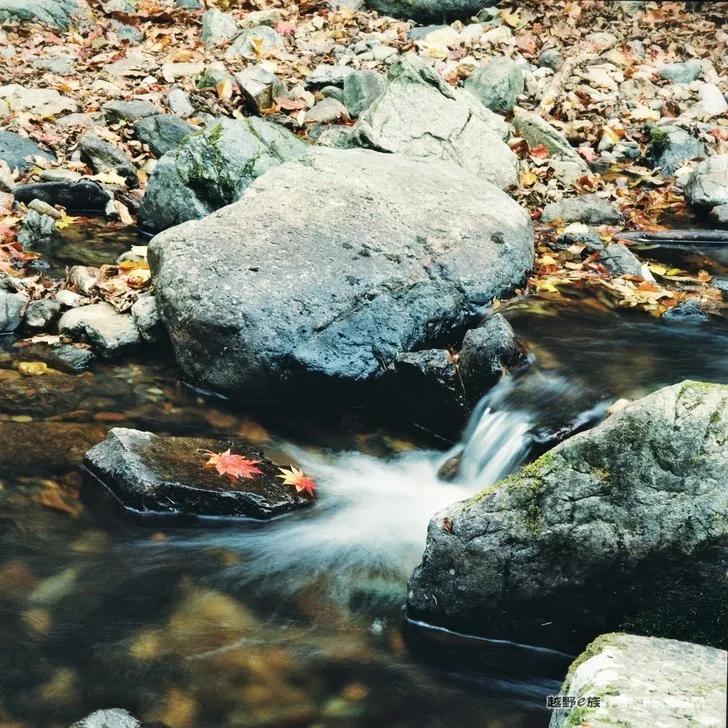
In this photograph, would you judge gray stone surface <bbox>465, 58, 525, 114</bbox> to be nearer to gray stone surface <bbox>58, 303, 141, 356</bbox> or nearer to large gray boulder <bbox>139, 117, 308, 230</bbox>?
large gray boulder <bbox>139, 117, 308, 230</bbox>

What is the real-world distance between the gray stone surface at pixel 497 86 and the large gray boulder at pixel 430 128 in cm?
135

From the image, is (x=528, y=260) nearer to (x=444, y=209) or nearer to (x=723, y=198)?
(x=444, y=209)

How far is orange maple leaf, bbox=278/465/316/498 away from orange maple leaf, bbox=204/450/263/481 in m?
0.14

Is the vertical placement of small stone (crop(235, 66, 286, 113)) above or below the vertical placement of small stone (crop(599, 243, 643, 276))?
above

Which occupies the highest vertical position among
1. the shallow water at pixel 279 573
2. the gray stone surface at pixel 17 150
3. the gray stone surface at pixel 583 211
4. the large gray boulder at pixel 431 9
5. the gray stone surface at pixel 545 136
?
the large gray boulder at pixel 431 9

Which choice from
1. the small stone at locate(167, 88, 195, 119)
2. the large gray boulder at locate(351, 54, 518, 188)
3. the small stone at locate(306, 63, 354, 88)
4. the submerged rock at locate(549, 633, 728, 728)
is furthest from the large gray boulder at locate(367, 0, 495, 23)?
the submerged rock at locate(549, 633, 728, 728)

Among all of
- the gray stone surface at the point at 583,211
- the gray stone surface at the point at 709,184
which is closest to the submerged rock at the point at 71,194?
the gray stone surface at the point at 583,211

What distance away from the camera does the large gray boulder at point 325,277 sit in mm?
5402

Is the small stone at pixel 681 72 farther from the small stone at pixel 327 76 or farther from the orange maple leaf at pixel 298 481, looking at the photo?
the orange maple leaf at pixel 298 481

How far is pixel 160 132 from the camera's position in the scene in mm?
9109

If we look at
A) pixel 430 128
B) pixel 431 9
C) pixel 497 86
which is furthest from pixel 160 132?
pixel 431 9

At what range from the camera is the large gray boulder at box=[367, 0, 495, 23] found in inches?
496

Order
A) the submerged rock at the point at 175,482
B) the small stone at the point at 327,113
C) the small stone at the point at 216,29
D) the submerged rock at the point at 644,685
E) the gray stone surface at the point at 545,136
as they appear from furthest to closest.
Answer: the small stone at the point at 216,29, the small stone at the point at 327,113, the gray stone surface at the point at 545,136, the submerged rock at the point at 175,482, the submerged rock at the point at 644,685

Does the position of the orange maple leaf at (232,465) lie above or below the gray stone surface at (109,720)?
above
